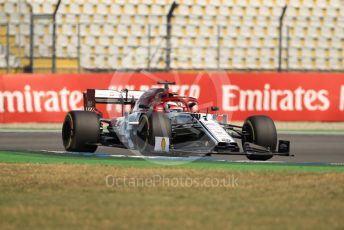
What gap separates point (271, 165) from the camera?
49.8 feet

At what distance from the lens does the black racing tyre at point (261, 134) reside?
15812 millimetres

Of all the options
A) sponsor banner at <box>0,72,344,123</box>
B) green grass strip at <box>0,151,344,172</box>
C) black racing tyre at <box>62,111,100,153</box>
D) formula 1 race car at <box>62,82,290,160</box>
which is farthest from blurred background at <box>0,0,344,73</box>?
green grass strip at <box>0,151,344,172</box>

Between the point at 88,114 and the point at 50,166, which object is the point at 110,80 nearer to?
the point at 88,114

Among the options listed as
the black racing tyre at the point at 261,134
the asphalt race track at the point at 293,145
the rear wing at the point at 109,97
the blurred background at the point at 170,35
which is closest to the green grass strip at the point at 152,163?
the black racing tyre at the point at 261,134

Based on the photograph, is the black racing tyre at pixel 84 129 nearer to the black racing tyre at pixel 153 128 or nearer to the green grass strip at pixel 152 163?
the green grass strip at pixel 152 163

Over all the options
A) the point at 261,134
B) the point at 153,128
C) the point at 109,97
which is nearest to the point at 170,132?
the point at 153,128

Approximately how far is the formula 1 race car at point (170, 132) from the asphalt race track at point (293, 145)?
0.68m

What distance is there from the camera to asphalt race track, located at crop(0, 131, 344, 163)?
55.4ft

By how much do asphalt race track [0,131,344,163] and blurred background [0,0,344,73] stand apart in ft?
16.0

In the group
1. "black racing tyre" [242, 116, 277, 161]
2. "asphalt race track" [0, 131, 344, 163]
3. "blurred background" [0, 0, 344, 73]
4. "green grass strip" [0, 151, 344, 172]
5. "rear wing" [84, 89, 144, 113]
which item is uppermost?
"blurred background" [0, 0, 344, 73]

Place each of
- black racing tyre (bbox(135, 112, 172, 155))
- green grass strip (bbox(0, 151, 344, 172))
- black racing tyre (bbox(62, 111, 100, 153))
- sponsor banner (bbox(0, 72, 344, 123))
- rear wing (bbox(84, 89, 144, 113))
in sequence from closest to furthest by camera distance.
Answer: green grass strip (bbox(0, 151, 344, 172))
black racing tyre (bbox(135, 112, 172, 155))
black racing tyre (bbox(62, 111, 100, 153))
rear wing (bbox(84, 89, 144, 113))
sponsor banner (bbox(0, 72, 344, 123))

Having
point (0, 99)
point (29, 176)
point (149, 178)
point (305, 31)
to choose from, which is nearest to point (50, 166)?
point (29, 176)

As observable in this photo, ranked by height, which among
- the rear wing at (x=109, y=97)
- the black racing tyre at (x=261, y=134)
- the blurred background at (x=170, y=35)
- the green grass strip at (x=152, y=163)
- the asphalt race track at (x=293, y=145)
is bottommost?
the asphalt race track at (x=293, y=145)

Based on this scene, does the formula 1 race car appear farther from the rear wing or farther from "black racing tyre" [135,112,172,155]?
the rear wing
